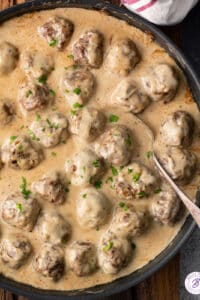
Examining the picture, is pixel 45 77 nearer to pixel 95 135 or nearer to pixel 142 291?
pixel 95 135

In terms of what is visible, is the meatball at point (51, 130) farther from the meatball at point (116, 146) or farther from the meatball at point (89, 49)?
the meatball at point (89, 49)

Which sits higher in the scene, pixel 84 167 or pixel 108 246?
pixel 84 167

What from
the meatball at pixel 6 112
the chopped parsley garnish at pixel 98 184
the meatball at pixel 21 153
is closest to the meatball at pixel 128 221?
the chopped parsley garnish at pixel 98 184

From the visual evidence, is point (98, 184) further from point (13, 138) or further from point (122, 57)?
point (122, 57)

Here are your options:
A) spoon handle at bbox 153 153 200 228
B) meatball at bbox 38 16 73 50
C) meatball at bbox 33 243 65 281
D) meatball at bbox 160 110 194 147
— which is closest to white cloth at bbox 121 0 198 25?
meatball at bbox 38 16 73 50

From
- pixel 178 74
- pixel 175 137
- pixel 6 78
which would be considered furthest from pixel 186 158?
pixel 6 78

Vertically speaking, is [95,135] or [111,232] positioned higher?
[95,135]

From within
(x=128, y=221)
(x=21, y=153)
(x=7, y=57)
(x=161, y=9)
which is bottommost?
(x=128, y=221)

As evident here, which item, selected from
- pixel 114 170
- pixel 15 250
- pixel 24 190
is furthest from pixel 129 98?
pixel 15 250
